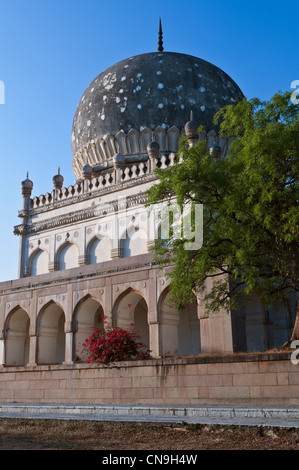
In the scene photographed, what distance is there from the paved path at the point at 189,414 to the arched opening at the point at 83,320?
5745 millimetres

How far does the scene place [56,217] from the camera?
20.0 metres

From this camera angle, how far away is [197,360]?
976 centimetres

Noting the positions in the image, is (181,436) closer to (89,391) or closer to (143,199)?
(89,391)

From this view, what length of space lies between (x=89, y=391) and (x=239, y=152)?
5619 millimetres

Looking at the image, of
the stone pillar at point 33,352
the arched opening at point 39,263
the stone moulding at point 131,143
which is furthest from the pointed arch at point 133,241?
the stone pillar at point 33,352

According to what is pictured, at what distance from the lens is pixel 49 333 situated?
616 inches

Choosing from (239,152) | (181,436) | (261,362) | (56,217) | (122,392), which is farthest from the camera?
(56,217)

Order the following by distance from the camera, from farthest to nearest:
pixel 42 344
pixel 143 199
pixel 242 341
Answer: pixel 143 199 → pixel 42 344 → pixel 242 341

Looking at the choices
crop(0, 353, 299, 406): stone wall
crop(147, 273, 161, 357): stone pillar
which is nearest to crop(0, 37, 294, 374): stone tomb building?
crop(147, 273, 161, 357): stone pillar

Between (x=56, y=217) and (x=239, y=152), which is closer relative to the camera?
(x=239, y=152)

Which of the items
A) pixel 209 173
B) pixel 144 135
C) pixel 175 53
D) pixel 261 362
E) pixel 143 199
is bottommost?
pixel 261 362

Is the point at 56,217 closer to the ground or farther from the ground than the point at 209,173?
farther from the ground

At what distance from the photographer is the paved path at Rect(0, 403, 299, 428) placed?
618 centimetres

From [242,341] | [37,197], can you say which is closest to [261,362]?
[242,341]
